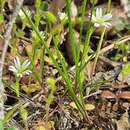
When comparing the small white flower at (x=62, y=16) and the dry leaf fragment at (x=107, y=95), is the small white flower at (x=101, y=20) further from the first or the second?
the dry leaf fragment at (x=107, y=95)

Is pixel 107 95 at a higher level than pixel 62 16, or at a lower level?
lower

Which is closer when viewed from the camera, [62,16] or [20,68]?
[20,68]

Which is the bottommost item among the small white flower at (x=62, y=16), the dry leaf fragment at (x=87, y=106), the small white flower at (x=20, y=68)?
the dry leaf fragment at (x=87, y=106)

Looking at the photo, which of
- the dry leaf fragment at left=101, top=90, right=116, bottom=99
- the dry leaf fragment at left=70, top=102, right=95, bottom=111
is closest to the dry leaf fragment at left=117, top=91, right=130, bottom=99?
the dry leaf fragment at left=101, top=90, right=116, bottom=99

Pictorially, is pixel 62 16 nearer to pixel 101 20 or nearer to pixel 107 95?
pixel 101 20

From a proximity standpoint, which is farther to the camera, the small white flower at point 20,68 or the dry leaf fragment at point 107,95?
the dry leaf fragment at point 107,95

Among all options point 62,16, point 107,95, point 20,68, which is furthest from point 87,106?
point 62,16

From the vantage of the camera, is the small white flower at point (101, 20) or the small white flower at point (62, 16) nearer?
the small white flower at point (101, 20)

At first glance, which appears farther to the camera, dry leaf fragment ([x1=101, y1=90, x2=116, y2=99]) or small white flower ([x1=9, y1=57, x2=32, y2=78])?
dry leaf fragment ([x1=101, y1=90, x2=116, y2=99])

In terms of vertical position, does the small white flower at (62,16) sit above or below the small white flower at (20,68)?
above

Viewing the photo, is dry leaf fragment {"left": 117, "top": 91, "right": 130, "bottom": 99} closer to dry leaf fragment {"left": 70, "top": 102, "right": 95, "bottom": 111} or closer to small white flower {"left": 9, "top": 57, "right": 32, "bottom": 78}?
dry leaf fragment {"left": 70, "top": 102, "right": 95, "bottom": 111}

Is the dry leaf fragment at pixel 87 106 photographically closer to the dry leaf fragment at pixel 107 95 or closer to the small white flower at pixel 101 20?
the dry leaf fragment at pixel 107 95

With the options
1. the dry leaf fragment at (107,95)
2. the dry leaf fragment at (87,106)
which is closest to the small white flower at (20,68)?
the dry leaf fragment at (87,106)

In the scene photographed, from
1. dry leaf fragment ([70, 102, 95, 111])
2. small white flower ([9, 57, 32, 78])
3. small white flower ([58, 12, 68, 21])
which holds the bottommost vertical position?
dry leaf fragment ([70, 102, 95, 111])
